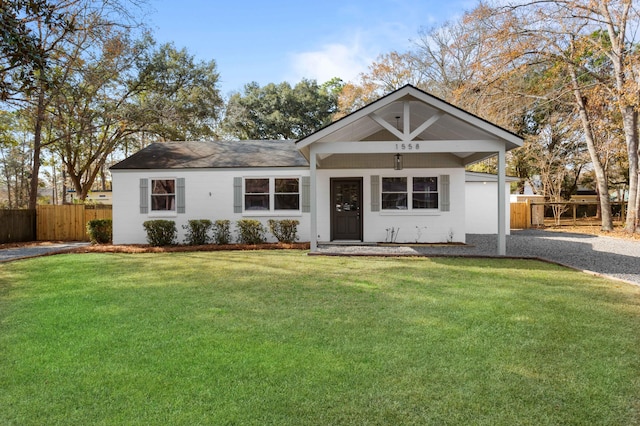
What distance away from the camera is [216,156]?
1420cm

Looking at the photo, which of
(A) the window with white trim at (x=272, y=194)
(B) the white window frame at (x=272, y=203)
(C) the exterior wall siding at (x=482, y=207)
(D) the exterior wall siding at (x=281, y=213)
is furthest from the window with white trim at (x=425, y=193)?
(C) the exterior wall siding at (x=482, y=207)

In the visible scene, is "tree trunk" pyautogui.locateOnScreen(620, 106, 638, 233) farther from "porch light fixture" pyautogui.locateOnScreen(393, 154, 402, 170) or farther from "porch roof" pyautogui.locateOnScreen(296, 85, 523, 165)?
"porch light fixture" pyautogui.locateOnScreen(393, 154, 402, 170)

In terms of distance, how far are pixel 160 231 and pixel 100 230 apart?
2.74 metres

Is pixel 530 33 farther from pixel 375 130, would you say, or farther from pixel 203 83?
pixel 203 83

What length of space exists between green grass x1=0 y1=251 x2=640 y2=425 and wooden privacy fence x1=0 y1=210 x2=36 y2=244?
34.6ft

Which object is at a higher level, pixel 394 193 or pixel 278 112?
pixel 278 112

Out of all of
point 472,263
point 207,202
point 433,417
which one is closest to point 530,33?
point 472,263

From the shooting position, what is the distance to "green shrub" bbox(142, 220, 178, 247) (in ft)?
41.6

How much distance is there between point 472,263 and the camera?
28.7 feet

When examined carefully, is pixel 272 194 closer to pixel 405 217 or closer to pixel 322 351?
pixel 405 217

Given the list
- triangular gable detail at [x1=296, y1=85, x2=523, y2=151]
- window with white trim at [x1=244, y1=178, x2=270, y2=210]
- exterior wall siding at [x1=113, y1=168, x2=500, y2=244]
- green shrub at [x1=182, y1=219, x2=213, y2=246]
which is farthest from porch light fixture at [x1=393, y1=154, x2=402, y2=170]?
green shrub at [x1=182, y1=219, x2=213, y2=246]

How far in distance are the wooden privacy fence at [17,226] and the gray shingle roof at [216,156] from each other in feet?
18.8

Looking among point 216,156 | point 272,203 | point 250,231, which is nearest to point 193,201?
point 216,156

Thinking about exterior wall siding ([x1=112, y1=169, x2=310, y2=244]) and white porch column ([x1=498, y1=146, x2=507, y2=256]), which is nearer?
white porch column ([x1=498, y1=146, x2=507, y2=256])
